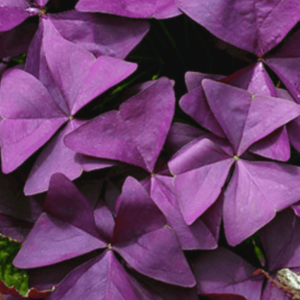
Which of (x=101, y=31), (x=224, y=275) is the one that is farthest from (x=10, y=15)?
(x=224, y=275)

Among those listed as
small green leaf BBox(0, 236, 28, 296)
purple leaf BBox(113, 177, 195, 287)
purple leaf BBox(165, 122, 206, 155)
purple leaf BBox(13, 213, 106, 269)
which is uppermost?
purple leaf BBox(165, 122, 206, 155)

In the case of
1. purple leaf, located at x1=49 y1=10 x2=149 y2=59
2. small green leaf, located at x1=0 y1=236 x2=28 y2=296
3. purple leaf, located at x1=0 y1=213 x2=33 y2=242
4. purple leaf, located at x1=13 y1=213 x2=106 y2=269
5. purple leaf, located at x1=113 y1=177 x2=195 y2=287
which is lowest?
small green leaf, located at x1=0 y1=236 x2=28 y2=296

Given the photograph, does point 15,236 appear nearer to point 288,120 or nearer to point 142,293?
point 142,293

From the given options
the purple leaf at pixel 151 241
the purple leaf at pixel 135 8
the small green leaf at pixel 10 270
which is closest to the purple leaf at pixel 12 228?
the small green leaf at pixel 10 270

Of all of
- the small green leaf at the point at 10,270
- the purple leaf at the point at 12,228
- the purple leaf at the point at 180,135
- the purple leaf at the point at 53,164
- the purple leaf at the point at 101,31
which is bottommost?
the small green leaf at the point at 10,270

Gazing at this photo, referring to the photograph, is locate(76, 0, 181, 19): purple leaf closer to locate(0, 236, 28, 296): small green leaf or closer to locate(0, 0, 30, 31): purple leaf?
locate(0, 0, 30, 31): purple leaf

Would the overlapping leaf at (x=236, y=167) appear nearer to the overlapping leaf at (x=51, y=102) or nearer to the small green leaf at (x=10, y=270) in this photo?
the overlapping leaf at (x=51, y=102)

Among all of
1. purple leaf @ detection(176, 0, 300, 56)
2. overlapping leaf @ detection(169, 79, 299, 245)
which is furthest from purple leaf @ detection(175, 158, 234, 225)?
purple leaf @ detection(176, 0, 300, 56)

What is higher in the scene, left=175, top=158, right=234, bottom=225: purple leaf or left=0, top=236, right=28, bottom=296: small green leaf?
left=175, top=158, right=234, bottom=225: purple leaf

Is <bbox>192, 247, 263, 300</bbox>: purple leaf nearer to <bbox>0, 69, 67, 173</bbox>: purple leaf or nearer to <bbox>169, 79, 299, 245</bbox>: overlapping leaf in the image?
<bbox>169, 79, 299, 245</bbox>: overlapping leaf

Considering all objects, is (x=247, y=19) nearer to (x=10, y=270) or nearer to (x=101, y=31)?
(x=101, y=31)

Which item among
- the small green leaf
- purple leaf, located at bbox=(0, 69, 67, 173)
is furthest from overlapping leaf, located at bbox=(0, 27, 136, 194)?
the small green leaf

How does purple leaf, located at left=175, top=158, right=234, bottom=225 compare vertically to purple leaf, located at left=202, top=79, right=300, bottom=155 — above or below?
below

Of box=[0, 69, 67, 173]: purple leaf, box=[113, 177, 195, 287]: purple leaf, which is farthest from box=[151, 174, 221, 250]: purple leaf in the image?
box=[0, 69, 67, 173]: purple leaf
